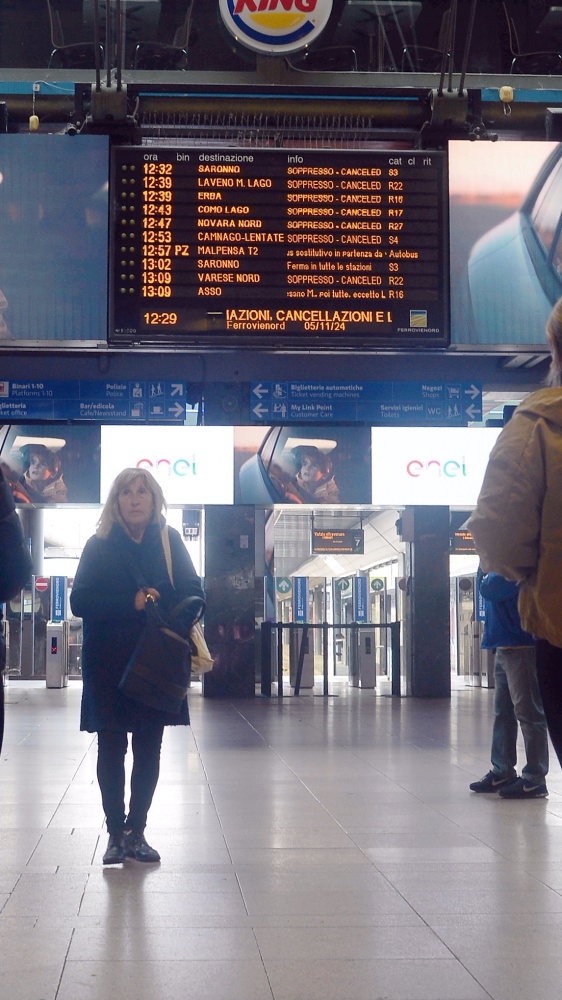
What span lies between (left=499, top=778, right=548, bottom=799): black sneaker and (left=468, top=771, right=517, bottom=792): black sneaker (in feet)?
0.16

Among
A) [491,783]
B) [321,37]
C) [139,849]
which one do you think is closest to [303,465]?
[321,37]

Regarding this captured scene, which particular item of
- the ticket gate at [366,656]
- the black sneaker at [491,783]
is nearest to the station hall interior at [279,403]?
the black sneaker at [491,783]

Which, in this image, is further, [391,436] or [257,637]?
[257,637]

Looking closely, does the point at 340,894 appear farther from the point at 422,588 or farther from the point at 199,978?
the point at 422,588

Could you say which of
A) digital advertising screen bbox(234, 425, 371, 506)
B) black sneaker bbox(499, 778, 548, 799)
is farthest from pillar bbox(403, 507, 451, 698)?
black sneaker bbox(499, 778, 548, 799)

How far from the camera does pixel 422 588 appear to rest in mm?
16312

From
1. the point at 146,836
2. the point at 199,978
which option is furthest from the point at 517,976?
the point at 146,836

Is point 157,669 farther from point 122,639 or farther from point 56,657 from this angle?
point 56,657

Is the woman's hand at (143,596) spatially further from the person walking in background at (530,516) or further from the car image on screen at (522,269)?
the car image on screen at (522,269)

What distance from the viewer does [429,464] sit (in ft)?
46.2

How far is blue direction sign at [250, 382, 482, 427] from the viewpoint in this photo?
11.7m

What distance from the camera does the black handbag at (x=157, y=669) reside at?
478cm

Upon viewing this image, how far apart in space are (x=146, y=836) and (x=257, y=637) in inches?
458

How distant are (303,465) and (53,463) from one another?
3065 mm
